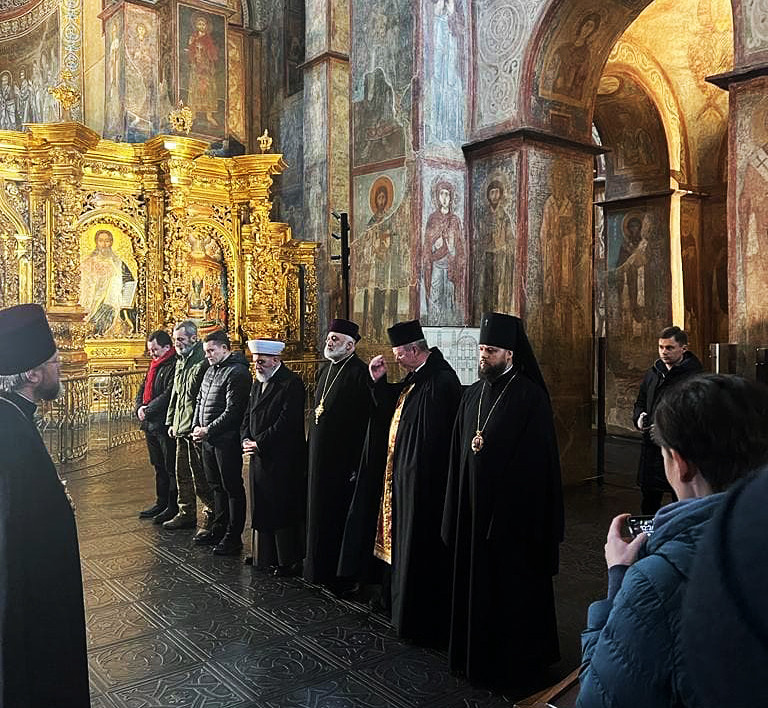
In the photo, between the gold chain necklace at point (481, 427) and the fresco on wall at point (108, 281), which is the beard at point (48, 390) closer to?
the gold chain necklace at point (481, 427)

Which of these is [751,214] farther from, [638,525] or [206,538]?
[206,538]

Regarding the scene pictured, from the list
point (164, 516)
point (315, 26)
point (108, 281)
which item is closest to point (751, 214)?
point (164, 516)

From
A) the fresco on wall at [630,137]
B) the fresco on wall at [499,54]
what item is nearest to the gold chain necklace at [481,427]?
the fresco on wall at [499,54]

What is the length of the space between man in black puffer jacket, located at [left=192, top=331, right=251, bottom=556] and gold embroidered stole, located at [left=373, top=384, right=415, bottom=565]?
184 cm

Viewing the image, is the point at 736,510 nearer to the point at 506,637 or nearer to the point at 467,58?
the point at 506,637

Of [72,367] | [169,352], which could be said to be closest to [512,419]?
[169,352]

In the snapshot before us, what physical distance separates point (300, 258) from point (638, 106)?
776 cm

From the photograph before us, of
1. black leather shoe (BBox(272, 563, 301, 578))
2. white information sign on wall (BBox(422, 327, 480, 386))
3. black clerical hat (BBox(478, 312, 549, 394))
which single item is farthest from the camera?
white information sign on wall (BBox(422, 327, 480, 386))

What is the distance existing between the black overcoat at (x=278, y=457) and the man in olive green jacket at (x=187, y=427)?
1189mm

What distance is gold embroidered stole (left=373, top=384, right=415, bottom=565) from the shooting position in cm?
487

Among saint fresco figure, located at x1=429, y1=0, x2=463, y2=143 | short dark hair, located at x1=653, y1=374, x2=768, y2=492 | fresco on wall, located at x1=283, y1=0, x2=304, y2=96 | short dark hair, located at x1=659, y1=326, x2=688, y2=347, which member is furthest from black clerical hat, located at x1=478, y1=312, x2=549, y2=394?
fresco on wall, located at x1=283, y1=0, x2=304, y2=96

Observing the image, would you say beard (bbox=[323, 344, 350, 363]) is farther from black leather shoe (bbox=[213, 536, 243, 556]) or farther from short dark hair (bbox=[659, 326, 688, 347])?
short dark hair (bbox=[659, 326, 688, 347])

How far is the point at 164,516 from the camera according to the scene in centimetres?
720

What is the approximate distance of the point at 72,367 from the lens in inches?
491
